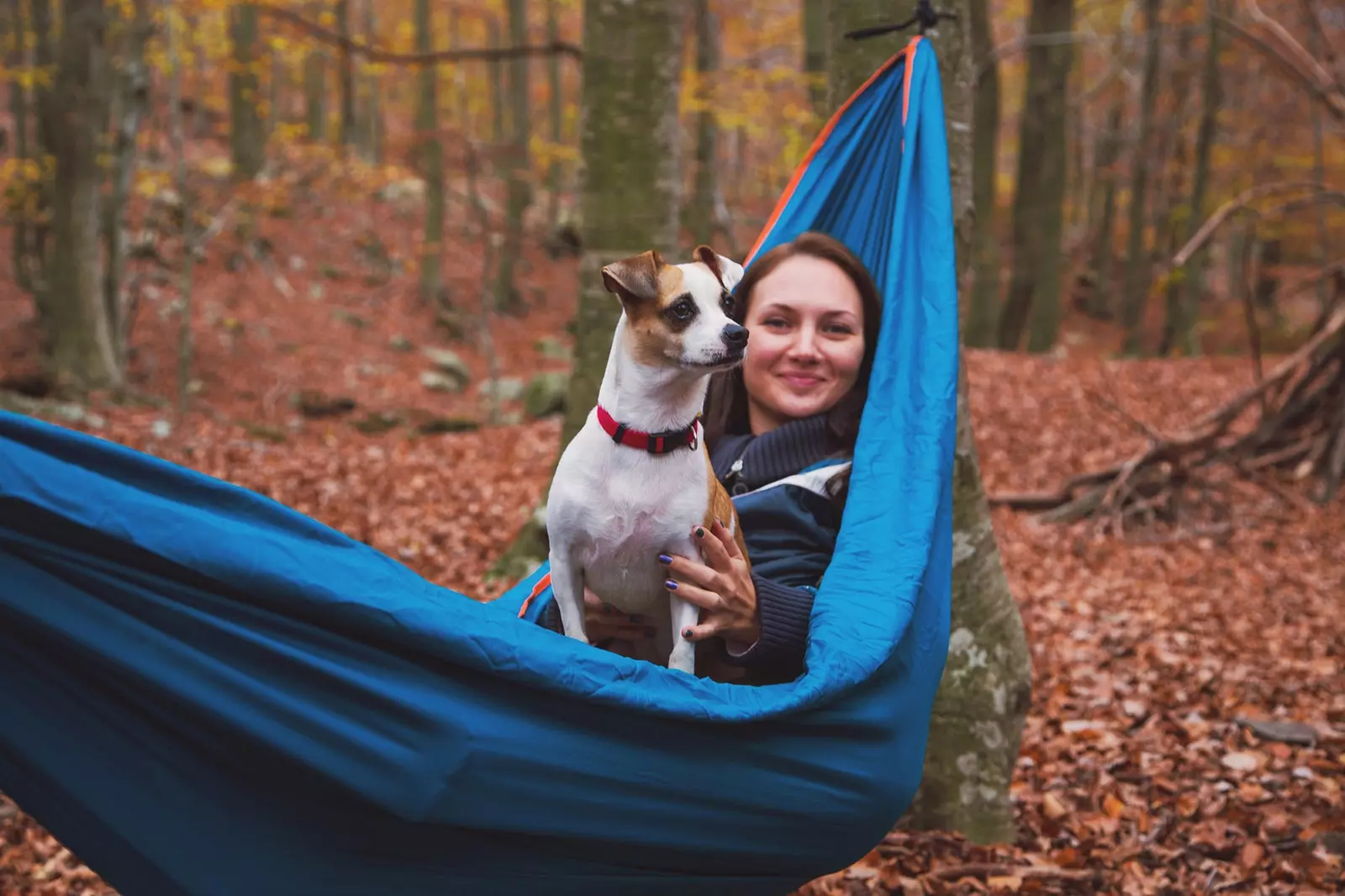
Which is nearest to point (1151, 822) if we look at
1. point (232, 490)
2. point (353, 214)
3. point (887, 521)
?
point (887, 521)

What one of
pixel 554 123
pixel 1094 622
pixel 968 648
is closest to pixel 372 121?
pixel 554 123

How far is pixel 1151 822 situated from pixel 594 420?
2.28 metres

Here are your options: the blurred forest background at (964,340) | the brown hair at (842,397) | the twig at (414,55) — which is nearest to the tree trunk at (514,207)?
the blurred forest background at (964,340)

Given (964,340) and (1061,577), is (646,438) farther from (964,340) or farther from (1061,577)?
(964,340)

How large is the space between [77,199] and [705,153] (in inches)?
250

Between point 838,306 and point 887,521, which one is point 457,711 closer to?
point 887,521

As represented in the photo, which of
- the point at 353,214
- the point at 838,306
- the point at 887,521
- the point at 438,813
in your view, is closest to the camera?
the point at 438,813

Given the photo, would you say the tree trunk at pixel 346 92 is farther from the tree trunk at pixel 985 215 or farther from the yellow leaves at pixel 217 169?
the tree trunk at pixel 985 215

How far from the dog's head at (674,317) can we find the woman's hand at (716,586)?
0.33 metres

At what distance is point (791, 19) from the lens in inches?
575

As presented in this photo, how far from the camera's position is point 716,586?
201cm

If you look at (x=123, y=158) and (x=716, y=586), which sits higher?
(x=123, y=158)

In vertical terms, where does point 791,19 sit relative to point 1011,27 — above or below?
below

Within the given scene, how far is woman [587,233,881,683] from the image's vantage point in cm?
209
